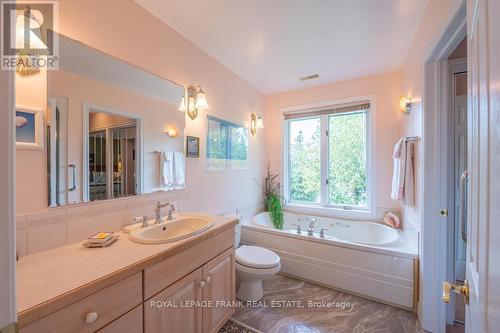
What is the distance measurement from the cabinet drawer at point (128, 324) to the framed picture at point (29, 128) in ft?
3.21

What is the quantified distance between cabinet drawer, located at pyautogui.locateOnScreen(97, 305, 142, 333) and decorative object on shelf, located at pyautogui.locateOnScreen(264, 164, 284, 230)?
7.57 ft

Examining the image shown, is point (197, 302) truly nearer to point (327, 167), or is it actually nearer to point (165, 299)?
point (165, 299)

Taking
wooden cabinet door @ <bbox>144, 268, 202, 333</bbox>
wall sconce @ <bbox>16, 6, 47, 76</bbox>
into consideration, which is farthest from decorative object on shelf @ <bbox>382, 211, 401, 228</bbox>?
wall sconce @ <bbox>16, 6, 47, 76</bbox>

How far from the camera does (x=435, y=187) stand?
5.25 ft

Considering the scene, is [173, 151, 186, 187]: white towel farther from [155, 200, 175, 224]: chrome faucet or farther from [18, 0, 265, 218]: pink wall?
[155, 200, 175, 224]: chrome faucet

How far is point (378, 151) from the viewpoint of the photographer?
111 inches

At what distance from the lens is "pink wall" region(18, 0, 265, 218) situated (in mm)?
1337

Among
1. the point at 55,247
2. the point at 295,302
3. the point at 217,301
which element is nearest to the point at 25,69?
the point at 55,247

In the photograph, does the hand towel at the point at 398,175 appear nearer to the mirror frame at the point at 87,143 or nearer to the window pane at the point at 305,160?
the window pane at the point at 305,160

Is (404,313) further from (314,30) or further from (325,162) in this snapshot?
(314,30)

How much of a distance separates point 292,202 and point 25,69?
128 inches

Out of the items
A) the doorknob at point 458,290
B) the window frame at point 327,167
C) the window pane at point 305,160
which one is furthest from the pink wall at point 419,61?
the doorknob at point 458,290

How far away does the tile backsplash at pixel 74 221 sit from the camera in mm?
1094

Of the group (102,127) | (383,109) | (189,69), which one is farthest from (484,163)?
(383,109)
